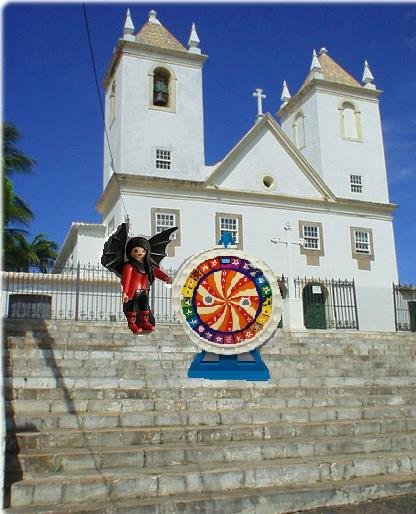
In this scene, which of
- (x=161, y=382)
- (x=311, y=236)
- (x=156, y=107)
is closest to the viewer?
(x=161, y=382)

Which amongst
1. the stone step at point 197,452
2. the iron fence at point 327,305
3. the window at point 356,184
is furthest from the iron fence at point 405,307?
the stone step at point 197,452

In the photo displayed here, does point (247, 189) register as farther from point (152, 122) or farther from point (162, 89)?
point (162, 89)

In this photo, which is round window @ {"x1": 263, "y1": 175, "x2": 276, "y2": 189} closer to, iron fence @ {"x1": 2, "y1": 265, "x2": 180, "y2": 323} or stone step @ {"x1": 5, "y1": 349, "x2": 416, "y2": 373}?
iron fence @ {"x1": 2, "y1": 265, "x2": 180, "y2": 323}

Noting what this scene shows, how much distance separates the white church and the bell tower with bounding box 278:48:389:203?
7 cm

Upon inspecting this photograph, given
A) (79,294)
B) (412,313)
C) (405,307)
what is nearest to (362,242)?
(405,307)

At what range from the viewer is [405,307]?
25.3m

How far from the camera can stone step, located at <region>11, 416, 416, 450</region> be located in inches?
293

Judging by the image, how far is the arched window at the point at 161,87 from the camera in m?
24.7

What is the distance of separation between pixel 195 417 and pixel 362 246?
18.9 m

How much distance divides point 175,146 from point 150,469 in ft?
61.0

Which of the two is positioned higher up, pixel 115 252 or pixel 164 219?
pixel 164 219

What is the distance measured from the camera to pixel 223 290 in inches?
169

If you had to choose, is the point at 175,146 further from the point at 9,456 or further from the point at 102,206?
the point at 9,456

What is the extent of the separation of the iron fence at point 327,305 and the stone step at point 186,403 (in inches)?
474
